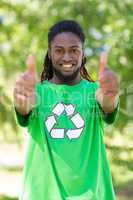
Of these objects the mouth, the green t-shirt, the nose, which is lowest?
the green t-shirt

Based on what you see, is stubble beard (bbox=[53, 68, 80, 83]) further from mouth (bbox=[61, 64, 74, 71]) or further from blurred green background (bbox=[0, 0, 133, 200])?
blurred green background (bbox=[0, 0, 133, 200])

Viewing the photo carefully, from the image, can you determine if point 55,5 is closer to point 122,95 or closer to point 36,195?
point 122,95

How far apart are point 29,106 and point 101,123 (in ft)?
1.41

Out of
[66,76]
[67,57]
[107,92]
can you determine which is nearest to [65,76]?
[66,76]

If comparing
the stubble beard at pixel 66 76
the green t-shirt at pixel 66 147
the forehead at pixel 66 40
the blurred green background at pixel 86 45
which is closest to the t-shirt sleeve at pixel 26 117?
the green t-shirt at pixel 66 147

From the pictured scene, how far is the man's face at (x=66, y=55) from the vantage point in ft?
12.2

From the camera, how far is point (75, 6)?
6.59 m

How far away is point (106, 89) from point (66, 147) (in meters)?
0.42

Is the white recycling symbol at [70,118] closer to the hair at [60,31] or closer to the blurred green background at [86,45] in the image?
the hair at [60,31]

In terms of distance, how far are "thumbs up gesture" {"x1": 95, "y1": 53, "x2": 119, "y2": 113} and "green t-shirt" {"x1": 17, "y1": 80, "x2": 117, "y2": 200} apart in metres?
0.08

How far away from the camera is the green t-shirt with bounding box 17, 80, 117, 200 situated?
3672mm

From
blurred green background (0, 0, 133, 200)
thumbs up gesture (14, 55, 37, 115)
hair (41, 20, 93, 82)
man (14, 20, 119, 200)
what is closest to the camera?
thumbs up gesture (14, 55, 37, 115)

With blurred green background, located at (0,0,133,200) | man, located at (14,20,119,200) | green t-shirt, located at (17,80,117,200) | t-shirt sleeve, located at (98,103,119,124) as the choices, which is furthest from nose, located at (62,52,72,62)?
blurred green background, located at (0,0,133,200)

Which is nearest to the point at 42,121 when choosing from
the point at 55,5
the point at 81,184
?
the point at 81,184
